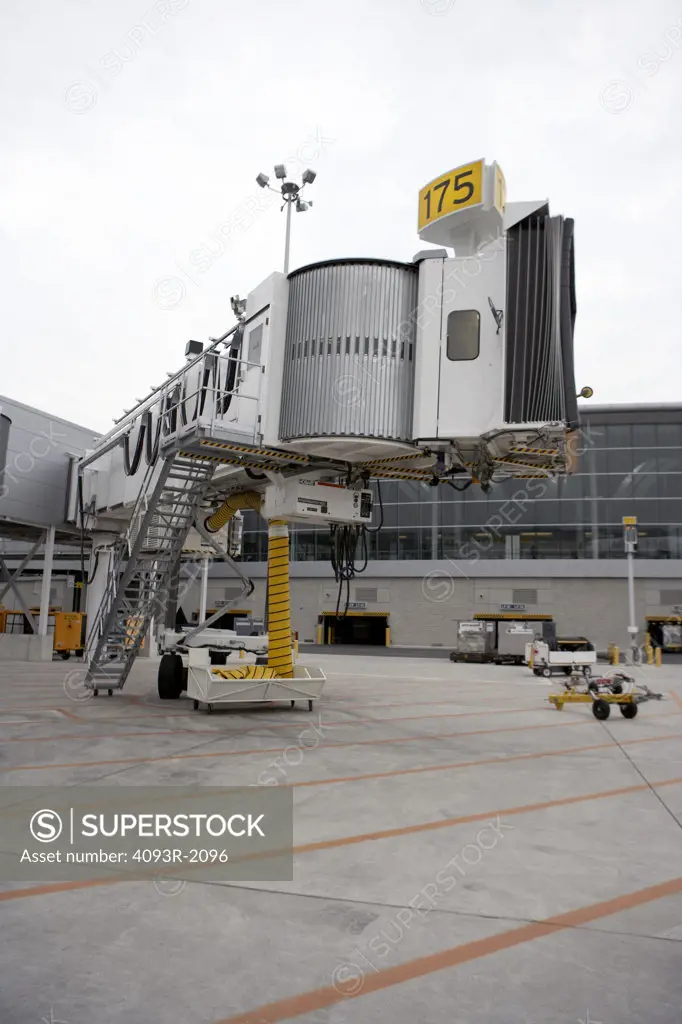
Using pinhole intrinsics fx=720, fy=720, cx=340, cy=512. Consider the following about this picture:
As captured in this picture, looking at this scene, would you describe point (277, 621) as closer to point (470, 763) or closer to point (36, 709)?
point (36, 709)

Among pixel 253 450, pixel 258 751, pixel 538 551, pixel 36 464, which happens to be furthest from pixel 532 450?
pixel 538 551

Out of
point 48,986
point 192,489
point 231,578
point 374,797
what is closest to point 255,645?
point 192,489

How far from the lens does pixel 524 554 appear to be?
52.9 m

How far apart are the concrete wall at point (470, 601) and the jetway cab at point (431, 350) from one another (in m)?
38.2

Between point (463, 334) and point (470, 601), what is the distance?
134 ft

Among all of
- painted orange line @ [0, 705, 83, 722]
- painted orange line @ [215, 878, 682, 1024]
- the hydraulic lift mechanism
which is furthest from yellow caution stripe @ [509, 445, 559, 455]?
painted orange line @ [0, 705, 83, 722]

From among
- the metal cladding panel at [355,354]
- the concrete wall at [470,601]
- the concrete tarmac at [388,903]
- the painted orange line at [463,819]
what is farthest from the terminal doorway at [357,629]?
the painted orange line at [463,819]

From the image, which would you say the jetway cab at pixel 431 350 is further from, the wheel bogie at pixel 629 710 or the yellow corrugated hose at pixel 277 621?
the wheel bogie at pixel 629 710

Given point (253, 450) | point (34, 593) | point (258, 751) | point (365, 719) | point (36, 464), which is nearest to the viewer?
point (258, 751)

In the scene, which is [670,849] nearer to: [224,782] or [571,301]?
[224,782]

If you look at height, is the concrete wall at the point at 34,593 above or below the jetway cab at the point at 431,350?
below

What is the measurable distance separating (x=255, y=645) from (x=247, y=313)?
12.7 metres

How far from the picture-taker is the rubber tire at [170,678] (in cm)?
1825

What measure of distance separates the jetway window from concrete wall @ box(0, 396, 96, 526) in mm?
19633
